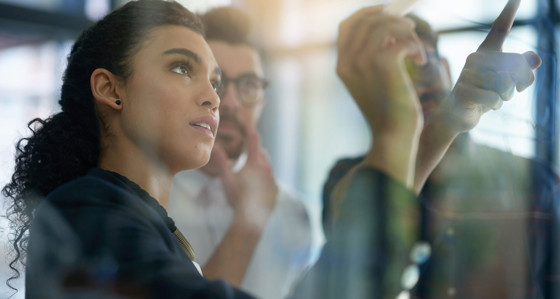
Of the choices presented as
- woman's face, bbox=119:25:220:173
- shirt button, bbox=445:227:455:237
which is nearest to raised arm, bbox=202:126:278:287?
woman's face, bbox=119:25:220:173

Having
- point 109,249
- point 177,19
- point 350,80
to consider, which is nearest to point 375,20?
point 350,80

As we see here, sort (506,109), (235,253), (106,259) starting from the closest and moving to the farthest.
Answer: (106,259), (235,253), (506,109)

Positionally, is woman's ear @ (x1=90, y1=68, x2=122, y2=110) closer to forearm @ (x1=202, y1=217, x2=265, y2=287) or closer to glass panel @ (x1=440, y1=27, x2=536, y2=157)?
forearm @ (x1=202, y1=217, x2=265, y2=287)

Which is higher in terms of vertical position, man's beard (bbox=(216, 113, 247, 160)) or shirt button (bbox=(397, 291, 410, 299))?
man's beard (bbox=(216, 113, 247, 160))

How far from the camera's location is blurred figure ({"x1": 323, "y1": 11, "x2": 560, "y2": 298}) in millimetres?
572

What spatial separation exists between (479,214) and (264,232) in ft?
1.00

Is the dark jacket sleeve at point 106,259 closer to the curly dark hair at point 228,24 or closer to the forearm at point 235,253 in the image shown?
the forearm at point 235,253

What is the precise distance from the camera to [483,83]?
0.54 metres

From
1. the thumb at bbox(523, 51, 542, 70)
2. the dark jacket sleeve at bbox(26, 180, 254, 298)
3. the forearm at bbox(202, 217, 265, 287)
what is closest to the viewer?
the dark jacket sleeve at bbox(26, 180, 254, 298)

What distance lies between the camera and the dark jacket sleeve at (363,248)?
487 mm

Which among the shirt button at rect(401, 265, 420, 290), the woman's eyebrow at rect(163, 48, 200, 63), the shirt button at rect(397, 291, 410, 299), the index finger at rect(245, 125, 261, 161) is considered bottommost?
the shirt button at rect(397, 291, 410, 299)

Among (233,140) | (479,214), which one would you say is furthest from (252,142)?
(479,214)

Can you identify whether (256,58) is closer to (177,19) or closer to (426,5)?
(177,19)

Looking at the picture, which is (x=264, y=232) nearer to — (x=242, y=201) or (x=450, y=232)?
(x=242, y=201)
